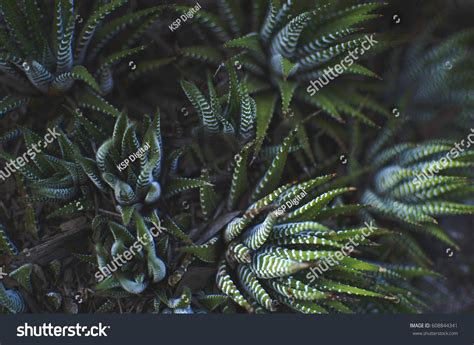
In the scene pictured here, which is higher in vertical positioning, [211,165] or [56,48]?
[56,48]

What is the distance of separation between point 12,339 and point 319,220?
98 cm

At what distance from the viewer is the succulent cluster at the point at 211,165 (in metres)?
1.45

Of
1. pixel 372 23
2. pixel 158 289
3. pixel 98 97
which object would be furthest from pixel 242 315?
pixel 372 23

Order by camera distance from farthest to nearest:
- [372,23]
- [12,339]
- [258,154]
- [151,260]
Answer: [372,23] < [258,154] < [12,339] < [151,260]

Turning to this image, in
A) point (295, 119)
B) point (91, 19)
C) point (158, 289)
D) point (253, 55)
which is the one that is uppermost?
point (91, 19)

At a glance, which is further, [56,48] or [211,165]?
[211,165]

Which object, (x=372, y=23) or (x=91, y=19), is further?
(x=372, y=23)

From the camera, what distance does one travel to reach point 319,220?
1.59 metres

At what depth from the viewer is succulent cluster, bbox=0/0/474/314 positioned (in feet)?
4.77

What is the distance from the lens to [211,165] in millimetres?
1664

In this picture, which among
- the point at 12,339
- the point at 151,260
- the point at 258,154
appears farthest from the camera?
the point at 258,154

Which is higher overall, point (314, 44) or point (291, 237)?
point (314, 44)

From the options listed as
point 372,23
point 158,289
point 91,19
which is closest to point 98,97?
point 91,19

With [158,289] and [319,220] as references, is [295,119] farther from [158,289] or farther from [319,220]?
[158,289]
